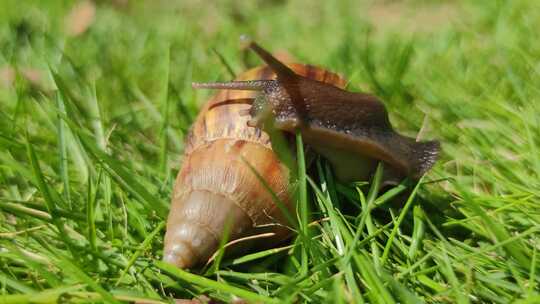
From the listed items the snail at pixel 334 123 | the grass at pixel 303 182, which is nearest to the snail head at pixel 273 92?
the snail at pixel 334 123

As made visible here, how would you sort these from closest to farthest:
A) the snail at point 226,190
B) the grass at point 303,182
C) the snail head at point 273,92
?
the grass at point 303,182 < the snail at point 226,190 < the snail head at point 273,92

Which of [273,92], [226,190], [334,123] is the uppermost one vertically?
[273,92]

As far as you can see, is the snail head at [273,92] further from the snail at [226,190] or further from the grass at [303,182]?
the grass at [303,182]

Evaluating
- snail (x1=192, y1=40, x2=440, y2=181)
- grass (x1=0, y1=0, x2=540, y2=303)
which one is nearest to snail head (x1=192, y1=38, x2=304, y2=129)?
snail (x1=192, y1=40, x2=440, y2=181)

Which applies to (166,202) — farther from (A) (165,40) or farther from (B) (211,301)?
(A) (165,40)

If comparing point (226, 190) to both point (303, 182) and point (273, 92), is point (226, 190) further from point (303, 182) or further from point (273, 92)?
point (273, 92)

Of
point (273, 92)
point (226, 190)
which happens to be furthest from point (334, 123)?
point (226, 190)
